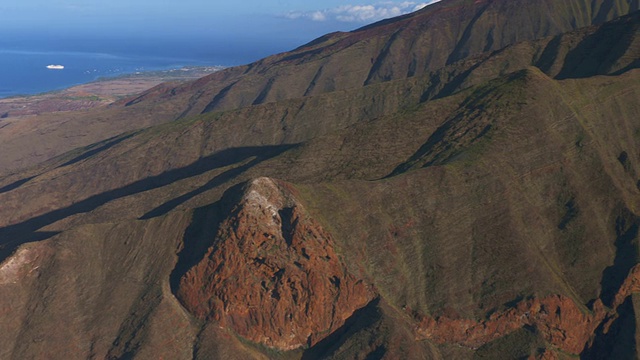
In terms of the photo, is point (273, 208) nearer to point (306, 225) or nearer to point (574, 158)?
point (306, 225)

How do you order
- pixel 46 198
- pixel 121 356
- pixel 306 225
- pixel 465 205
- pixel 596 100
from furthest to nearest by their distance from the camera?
pixel 46 198, pixel 596 100, pixel 465 205, pixel 306 225, pixel 121 356

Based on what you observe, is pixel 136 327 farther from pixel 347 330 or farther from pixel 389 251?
pixel 389 251

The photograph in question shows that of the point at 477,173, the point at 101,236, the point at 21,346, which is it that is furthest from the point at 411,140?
the point at 21,346

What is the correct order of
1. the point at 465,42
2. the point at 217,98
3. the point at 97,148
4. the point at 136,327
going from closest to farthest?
the point at 136,327 → the point at 97,148 → the point at 465,42 → the point at 217,98

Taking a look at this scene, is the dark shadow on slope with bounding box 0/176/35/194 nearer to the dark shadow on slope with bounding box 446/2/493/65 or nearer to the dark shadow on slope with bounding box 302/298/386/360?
the dark shadow on slope with bounding box 302/298/386/360

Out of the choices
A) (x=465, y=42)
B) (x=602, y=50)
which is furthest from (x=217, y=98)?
(x=602, y=50)

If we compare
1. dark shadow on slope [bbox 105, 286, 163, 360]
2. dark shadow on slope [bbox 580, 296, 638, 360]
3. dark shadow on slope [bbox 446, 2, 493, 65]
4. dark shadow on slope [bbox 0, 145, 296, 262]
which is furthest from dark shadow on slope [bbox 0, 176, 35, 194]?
dark shadow on slope [bbox 446, 2, 493, 65]

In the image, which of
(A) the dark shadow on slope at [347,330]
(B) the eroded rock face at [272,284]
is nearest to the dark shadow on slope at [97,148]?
(B) the eroded rock face at [272,284]
